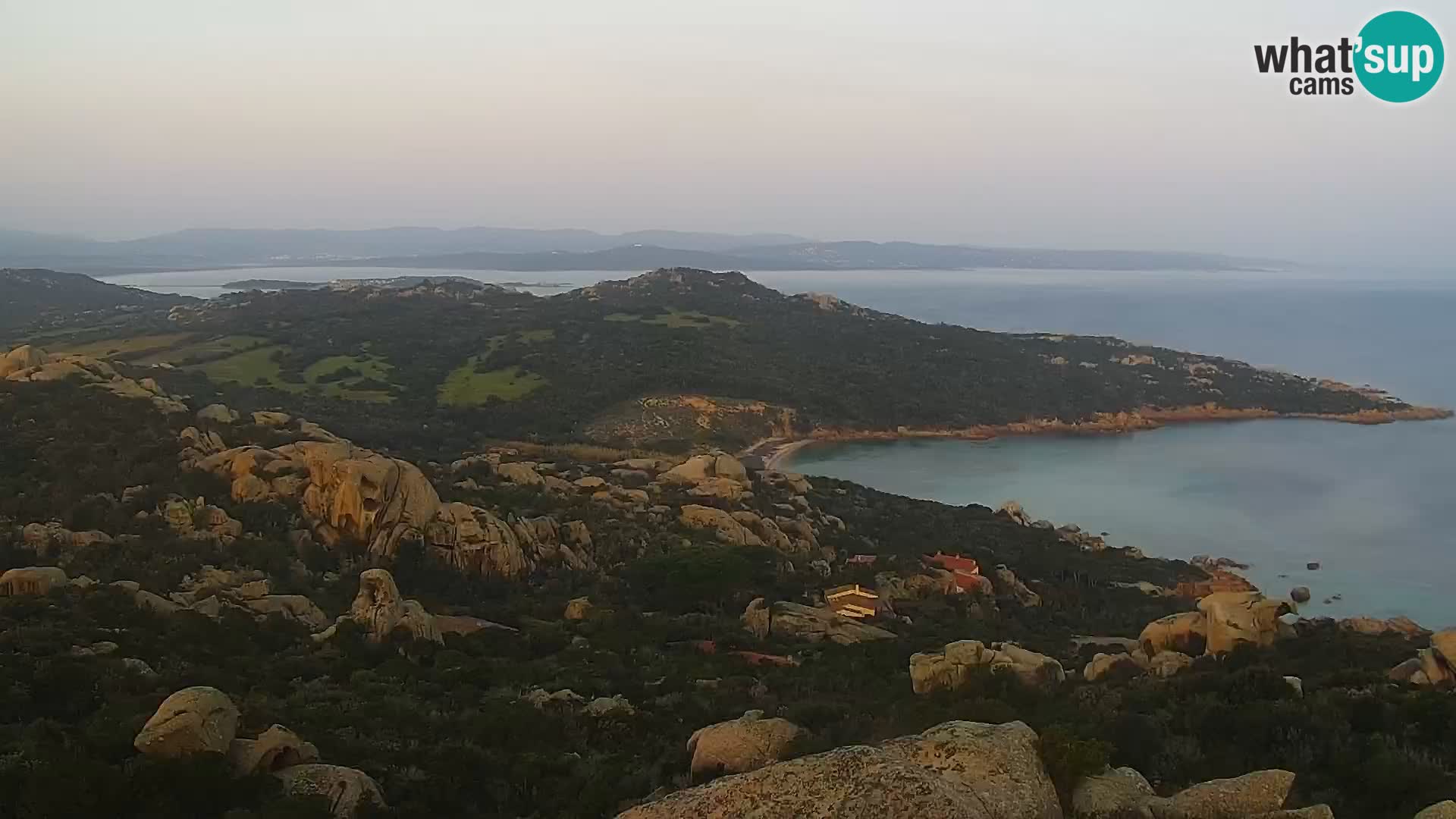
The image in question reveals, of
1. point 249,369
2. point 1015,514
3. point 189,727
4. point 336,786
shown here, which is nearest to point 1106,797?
point 336,786

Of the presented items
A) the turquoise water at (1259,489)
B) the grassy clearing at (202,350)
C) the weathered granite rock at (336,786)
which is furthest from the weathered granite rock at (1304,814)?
the grassy clearing at (202,350)

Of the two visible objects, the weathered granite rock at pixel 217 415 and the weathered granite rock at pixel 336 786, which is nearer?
the weathered granite rock at pixel 336 786

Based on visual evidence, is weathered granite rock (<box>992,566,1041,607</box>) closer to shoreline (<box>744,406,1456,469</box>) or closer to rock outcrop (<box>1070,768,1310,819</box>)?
rock outcrop (<box>1070,768,1310,819</box>)

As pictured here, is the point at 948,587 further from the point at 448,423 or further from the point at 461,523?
the point at 448,423

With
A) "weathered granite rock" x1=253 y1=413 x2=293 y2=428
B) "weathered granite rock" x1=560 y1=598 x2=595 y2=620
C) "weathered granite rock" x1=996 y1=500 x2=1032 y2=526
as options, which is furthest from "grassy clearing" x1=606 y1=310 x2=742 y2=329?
"weathered granite rock" x1=560 y1=598 x2=595 y2=620

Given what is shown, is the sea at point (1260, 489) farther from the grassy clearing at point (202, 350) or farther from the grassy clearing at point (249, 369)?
the grassy clearing at point (202, 350)

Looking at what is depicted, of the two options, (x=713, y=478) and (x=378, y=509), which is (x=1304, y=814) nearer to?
(x=378, y=509)

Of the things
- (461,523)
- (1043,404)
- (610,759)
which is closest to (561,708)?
(610,759)
